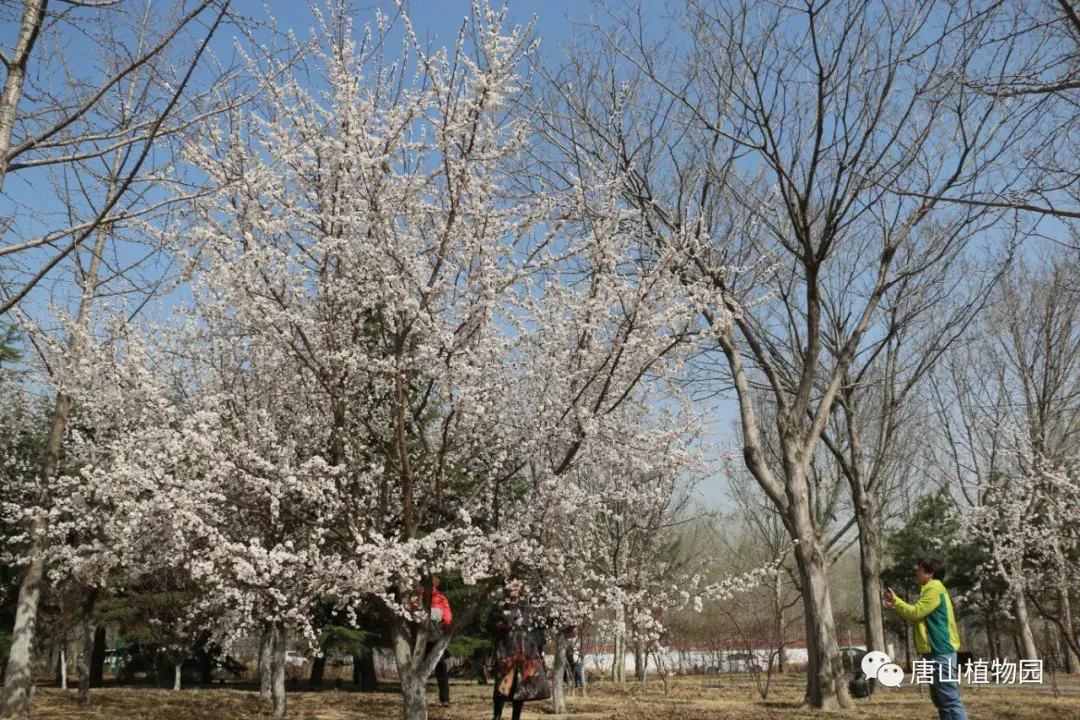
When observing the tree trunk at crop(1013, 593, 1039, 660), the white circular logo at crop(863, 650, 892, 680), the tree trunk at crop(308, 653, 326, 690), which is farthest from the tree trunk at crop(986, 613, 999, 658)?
the tree trunk at crop(308, 653, 326, 690)

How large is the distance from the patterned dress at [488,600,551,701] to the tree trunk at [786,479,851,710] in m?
4.54

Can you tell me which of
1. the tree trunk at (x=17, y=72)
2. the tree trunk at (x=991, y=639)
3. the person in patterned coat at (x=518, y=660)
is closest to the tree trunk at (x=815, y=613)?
the person in patterned coat at (x=518, y=660)

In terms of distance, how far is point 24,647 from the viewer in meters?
9.59

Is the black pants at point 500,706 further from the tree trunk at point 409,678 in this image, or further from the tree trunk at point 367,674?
the tree trunk at point 367,674

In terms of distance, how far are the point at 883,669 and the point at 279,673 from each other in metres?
7.12

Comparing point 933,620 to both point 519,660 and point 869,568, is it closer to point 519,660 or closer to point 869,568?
point 519,660

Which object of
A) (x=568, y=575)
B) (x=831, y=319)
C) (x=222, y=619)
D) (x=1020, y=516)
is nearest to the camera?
(x=568, y=575)

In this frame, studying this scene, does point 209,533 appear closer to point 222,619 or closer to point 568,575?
point 568,575

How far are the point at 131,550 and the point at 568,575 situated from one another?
3392 mm

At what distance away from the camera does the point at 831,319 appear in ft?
45.8

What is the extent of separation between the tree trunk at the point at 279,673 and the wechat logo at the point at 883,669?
22.4ft

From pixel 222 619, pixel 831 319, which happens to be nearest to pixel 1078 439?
pixel 831 319

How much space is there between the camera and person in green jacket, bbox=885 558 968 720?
19.3 ft

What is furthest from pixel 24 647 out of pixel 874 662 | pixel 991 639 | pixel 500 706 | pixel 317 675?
pixel 991 639
